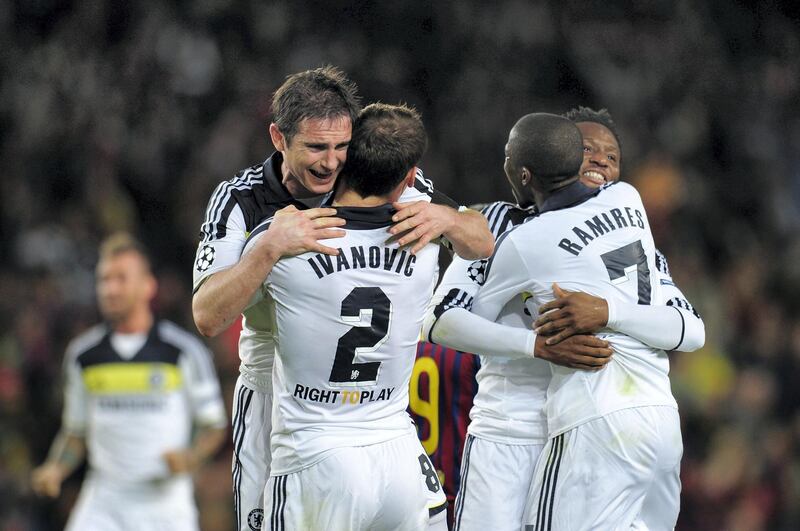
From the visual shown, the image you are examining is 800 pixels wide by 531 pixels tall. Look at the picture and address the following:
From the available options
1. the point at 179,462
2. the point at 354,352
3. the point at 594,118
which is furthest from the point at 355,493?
the point at 179,462

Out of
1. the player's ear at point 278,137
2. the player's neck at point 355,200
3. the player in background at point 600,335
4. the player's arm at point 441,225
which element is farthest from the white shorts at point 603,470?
the player's ear at point 278,137

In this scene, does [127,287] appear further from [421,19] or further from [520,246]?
[421,19]

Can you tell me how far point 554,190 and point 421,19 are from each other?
27.2ft

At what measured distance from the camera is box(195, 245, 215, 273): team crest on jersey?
3.72 metres

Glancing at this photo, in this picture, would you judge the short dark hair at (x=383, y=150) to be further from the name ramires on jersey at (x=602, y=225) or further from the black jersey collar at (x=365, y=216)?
the name ramires on jersey at (x=602, y=225)

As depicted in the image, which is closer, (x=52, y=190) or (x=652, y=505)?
(x=652, y=505)

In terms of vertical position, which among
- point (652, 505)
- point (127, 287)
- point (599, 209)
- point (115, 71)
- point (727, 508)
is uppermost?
point (115, 71)

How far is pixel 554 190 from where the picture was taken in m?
4.09

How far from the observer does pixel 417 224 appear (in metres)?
3.61

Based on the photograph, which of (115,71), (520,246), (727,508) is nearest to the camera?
(520,246)

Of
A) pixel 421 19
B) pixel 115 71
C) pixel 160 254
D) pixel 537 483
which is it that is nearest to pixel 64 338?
pixel 160 254

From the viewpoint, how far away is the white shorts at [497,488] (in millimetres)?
4152

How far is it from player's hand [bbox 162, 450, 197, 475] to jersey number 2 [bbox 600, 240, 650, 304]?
12.5ft

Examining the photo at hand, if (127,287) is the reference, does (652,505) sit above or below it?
below
